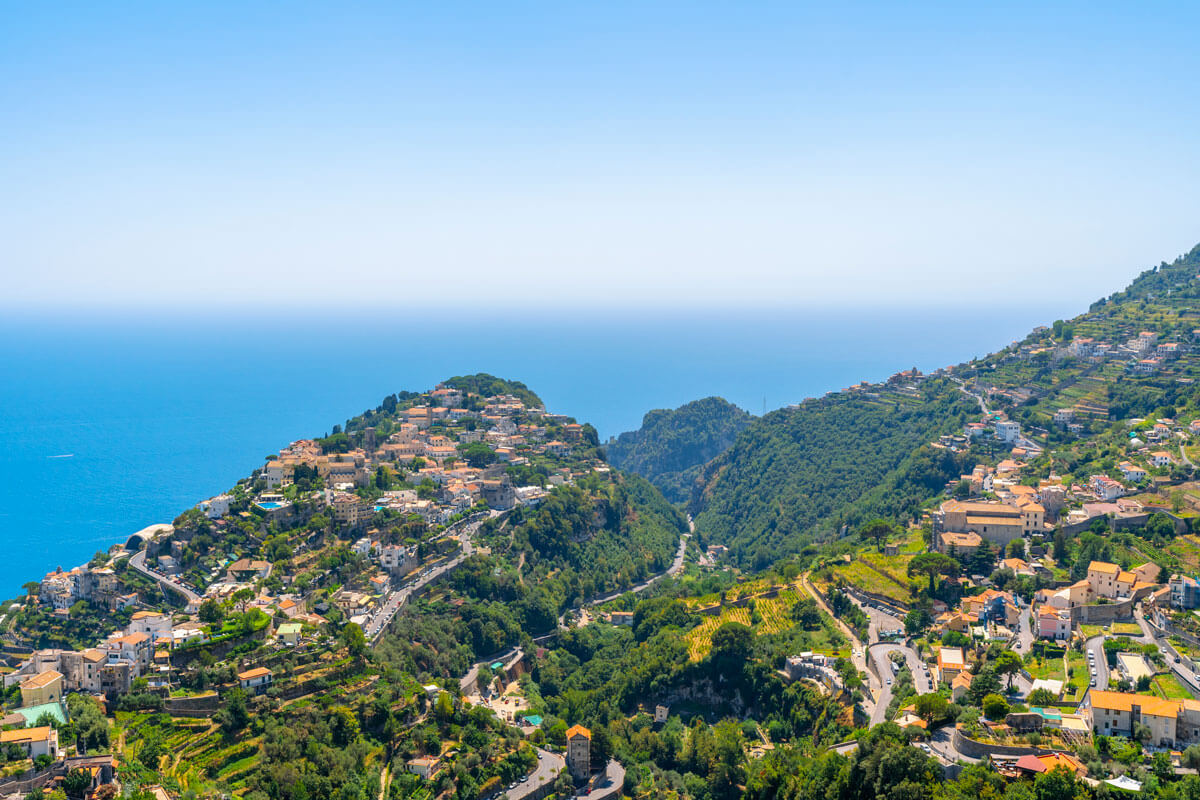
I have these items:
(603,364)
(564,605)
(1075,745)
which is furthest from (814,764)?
(603,364)

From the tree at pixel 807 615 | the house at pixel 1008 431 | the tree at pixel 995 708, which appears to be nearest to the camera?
the tree at pixel 995 708

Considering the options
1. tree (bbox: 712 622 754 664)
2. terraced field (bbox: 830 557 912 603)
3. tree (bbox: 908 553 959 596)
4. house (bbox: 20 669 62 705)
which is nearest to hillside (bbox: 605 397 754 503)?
terraced field (bbox: 830 557 912 603)

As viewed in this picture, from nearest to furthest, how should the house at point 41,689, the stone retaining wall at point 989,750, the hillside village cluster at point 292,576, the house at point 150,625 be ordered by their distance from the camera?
the stone retaining wall at point 989,750 < the house at point 41,689 < the hillside village cluster at point 292,576 < the house at point 150,625

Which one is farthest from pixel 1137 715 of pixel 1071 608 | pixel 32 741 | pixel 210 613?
pixel 210 613

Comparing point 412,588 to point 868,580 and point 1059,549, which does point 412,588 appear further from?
point 1059,549

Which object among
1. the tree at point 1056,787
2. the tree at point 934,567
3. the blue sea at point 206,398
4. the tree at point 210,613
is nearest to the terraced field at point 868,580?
the tree at point 934,567

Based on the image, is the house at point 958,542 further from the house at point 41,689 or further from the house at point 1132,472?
the house at point 41,689
